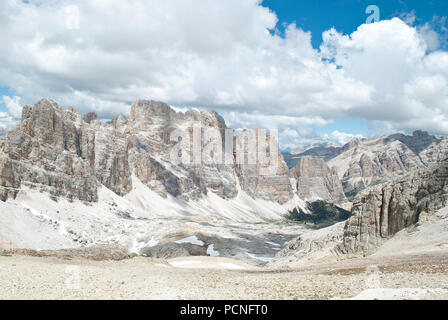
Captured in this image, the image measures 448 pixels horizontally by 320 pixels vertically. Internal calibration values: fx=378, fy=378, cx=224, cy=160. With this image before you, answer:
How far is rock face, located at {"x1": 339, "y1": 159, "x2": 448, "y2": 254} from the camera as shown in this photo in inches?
1508

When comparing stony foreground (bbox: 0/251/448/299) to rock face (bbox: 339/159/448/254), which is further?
rock face (bbox: 339/159/448/254)

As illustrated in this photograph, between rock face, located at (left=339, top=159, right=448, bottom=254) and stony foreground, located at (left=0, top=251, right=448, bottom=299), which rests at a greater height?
rock face, located at (left=339, top=159, right=448, bottom=254)

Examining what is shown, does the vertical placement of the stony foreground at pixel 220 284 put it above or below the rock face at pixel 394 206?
below

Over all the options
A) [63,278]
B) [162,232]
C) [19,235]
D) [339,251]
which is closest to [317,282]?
[63,278]

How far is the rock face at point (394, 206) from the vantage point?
38.3 meters

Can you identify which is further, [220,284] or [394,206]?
[394,206]

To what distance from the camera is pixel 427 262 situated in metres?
20.5

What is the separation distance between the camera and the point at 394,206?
4100 cm

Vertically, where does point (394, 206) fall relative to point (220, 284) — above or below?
above

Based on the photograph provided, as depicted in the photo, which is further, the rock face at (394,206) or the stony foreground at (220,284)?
the rock face at (394,206)

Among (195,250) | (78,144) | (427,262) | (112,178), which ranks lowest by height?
(195,250)
